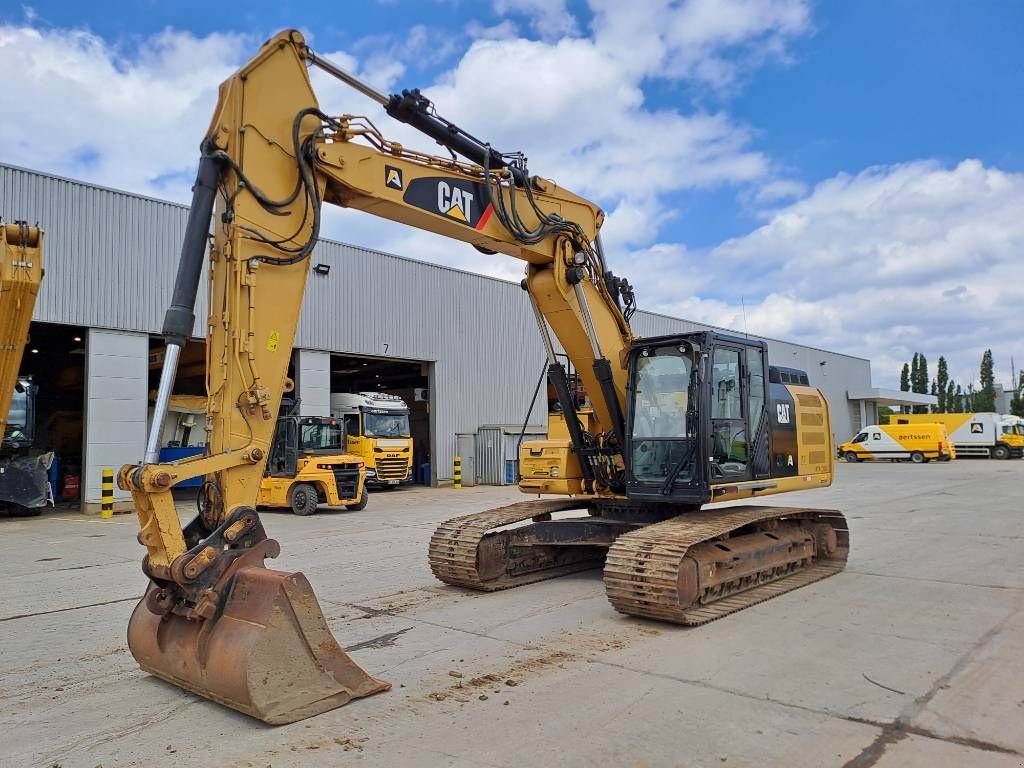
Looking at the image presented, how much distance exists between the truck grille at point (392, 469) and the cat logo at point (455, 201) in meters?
18.5

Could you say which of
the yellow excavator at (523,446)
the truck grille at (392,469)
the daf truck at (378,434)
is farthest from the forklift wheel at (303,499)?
the yellow excavator at (523,446)

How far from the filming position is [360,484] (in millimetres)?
19141

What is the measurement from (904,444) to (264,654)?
42936 millimetres

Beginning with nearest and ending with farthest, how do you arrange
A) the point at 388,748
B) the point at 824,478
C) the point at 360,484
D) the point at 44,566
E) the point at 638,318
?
the point at 388,748 → the point at 824,478 → the point at 44,566 → the point at 360,484 → the point at 638,318

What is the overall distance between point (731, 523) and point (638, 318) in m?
29.6

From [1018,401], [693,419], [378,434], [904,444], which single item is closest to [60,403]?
[378,434]

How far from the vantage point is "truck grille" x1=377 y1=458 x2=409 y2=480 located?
81.3 feet

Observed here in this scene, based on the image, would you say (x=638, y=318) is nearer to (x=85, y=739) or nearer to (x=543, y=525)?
(x=543, y=525)

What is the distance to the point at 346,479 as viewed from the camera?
18.9m

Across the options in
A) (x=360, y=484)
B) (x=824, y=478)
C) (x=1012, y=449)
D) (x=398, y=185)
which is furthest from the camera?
(x=1012, y=449)

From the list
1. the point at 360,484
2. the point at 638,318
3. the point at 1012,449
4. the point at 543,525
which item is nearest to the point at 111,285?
the point at 360,484

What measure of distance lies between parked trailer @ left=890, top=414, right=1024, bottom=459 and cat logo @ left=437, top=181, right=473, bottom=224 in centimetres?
4466

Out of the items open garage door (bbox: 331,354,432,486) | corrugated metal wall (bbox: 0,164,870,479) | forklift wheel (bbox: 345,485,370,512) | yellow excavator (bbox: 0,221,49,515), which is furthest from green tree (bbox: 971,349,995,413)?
yellow excavator (bbox: 0,221,49,515)

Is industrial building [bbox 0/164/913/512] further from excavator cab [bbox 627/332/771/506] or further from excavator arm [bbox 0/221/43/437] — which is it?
excavator cab [bbox 627/332/771/506]
